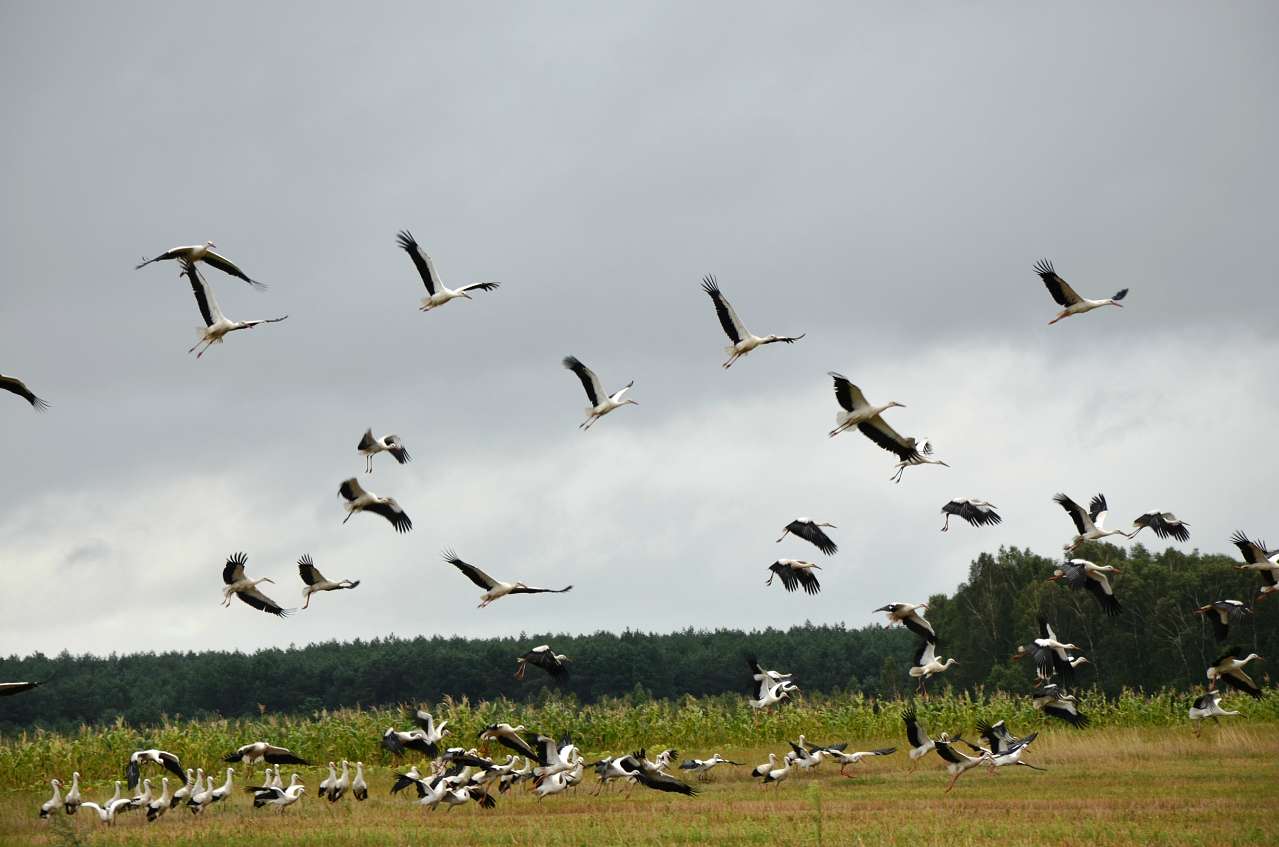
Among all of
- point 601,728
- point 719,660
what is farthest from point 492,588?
point 719,660

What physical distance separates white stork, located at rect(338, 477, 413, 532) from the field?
4.32 m

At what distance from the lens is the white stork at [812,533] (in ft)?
75.0

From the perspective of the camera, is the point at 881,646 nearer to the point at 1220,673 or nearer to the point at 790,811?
the point at 1220,673

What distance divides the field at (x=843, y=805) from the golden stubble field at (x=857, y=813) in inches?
1.7

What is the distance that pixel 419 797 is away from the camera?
23281mm

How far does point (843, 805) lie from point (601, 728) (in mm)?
14727

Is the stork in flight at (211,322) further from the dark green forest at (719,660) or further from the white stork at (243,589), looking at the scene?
the dark green forest at (719,660)

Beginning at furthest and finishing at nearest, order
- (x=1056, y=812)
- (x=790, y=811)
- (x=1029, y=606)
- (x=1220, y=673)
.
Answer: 1. (x=1029, y=606)
2. (x=1220, y=673)
3. (x=790, y=811)
4. (x=1056, y=812)

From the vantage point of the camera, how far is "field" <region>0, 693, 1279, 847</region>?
1709 centimetres

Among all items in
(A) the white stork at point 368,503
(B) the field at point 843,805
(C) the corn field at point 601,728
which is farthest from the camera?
(C) the corn field at point 601,728

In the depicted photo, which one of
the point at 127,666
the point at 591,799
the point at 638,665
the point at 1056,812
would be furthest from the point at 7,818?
the point at 127,666

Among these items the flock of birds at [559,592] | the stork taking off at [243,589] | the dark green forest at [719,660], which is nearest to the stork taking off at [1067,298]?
the flock of birds at [559,592]

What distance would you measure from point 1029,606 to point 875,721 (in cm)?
3173

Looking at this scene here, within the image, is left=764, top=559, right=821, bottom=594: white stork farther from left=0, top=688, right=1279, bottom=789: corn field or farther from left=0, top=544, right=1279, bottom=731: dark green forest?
left=0, top=544, right=1279, bottom=731: dark green forest
